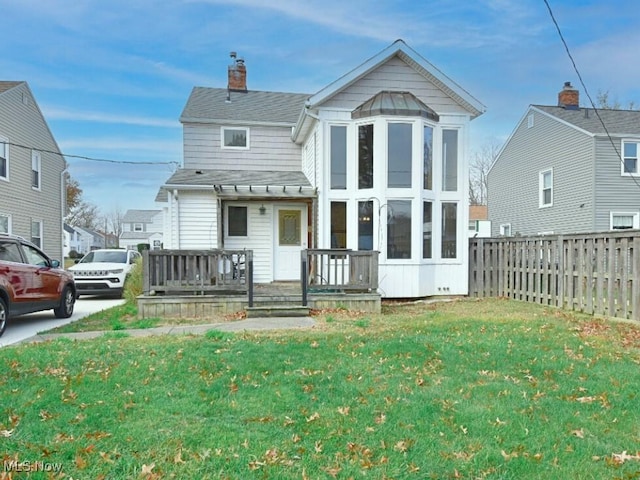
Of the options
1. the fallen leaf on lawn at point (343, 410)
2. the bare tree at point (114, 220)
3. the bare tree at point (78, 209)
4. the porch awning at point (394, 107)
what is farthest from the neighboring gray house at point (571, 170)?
the bare tree at point (114, 220)

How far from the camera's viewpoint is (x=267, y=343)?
575 centimetres

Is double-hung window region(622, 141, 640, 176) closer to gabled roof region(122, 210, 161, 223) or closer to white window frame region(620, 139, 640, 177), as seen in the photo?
white window frame region(620, 139, 640, 177)

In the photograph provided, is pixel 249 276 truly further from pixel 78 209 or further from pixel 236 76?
pixel 78 209

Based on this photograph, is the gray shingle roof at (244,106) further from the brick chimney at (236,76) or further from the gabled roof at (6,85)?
the gabled roof at (6,85)

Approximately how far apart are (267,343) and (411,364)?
78.1 inches

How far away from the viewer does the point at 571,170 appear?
18781 mm

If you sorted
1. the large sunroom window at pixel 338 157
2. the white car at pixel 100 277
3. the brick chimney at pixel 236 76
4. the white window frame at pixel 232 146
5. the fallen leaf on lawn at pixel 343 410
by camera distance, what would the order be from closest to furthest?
the fallen leaf on lawn at pixel 343 410 → the large sunroom window at pixel 338 157 → the white car at pixel 100 277 → the white window frame at pixel 232 146 → the brick chimney at pixel 236 76

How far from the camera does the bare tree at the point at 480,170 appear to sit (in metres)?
40.1

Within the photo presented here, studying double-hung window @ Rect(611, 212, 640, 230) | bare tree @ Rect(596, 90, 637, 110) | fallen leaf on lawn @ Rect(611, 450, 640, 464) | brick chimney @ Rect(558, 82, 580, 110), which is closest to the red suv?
fallen leaf on lawn @ Rect(611, 450, 640, 464)

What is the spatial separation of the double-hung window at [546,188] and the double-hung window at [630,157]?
2.92 m

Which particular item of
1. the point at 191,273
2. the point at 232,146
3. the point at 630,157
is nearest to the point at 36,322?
the point at 191,273

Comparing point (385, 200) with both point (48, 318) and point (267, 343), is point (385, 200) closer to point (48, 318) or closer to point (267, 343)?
point (267, 343)

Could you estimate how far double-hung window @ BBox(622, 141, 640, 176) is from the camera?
17875 mm

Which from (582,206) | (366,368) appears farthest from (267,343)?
(582,206)
